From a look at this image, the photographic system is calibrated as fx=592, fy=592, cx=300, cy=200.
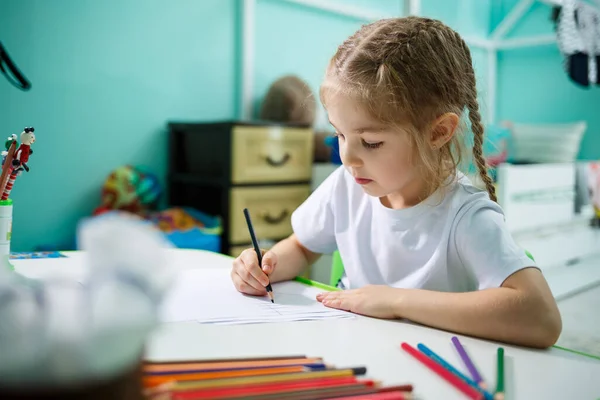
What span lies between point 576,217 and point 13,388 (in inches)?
135

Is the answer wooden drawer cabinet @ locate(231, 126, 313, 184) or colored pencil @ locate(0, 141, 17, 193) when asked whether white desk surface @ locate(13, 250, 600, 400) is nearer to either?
colored pencil @ locate(0, 141, 17, 193)

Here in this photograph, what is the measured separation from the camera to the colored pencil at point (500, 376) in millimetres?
461

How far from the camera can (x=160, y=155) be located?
97.8 inches

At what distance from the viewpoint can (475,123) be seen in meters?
0.92

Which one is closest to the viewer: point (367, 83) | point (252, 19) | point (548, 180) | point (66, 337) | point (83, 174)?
point (66, 337)

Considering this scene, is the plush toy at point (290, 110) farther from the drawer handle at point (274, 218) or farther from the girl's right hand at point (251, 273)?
the girl's right hand at point (251, 273)

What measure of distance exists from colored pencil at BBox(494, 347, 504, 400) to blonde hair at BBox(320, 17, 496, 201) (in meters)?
0.36

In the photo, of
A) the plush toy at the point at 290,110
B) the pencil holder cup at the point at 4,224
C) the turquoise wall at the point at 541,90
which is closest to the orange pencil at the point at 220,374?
the pencil holder cup at the point at 4,224

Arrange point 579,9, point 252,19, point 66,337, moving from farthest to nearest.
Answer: point 579,9 → point 252,19 → point 66,337

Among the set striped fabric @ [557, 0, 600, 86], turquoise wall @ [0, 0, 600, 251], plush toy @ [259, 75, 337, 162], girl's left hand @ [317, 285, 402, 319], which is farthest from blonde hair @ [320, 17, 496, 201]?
striped fabric @ [557, 0, 600, 86]

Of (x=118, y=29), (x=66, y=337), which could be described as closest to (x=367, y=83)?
(x=66, y=337)

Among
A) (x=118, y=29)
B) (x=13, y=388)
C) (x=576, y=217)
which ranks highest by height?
(x=118, y=29)

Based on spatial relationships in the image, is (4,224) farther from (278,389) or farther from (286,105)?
(286,105)

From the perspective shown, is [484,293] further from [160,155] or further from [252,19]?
[252,19]
